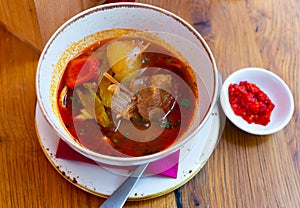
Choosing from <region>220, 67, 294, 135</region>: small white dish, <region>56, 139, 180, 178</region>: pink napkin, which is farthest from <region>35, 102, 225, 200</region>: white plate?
<region>220, 67, 294, 135</region>: small white dish

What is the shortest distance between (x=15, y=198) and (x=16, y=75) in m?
0.40

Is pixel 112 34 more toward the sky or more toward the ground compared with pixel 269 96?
more toward the sky

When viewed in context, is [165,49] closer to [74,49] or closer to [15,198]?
[74,49]

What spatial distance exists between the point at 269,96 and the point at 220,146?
0.26m

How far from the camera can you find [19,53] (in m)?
1.34

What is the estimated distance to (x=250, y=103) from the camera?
1252 millimetres

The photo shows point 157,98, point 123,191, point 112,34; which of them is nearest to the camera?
A: point 123,191

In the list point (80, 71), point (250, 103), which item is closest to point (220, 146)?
point (250, 103)

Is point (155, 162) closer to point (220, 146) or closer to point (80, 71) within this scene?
point (220, 146)

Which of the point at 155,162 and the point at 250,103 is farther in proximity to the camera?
→ the point at 250,103

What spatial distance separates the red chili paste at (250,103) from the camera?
125 centimetres

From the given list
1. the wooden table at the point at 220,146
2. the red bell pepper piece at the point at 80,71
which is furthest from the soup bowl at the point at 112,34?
the wooden table at the point at 220,146

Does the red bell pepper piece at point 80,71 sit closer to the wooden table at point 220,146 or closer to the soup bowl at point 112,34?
the soup bowl at point 112,34

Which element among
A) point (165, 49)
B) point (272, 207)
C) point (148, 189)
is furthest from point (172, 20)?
point (272, 207)
